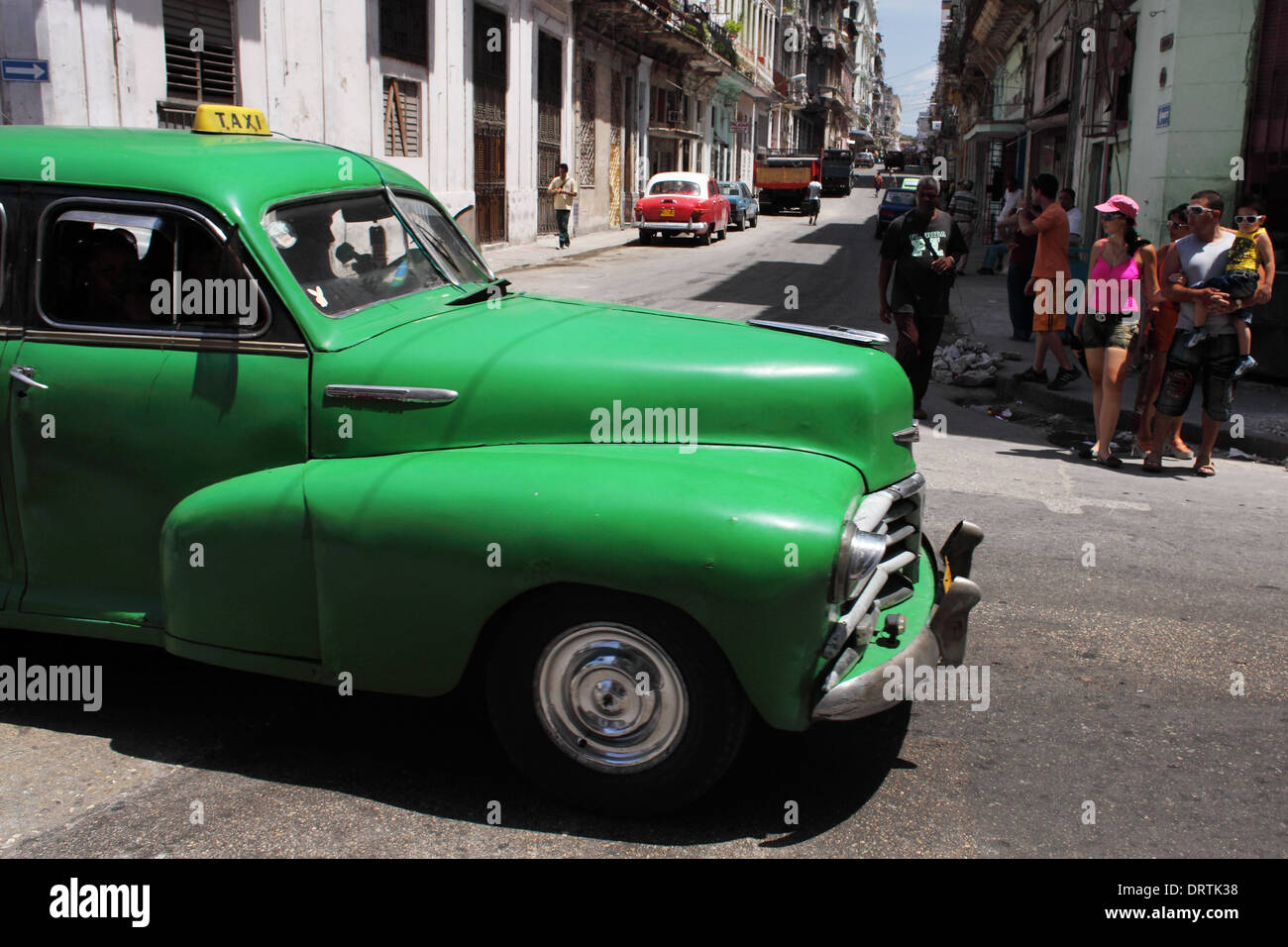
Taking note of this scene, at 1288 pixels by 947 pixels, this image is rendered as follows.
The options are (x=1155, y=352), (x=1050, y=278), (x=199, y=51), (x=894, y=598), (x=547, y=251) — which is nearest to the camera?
(x=894, y=598)

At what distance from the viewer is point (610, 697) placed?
308 cm

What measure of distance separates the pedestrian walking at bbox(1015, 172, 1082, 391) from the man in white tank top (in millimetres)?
2594

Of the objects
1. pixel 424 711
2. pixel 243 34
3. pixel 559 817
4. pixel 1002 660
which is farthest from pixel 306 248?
pixel 243 34

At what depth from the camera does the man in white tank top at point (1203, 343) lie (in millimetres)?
7629

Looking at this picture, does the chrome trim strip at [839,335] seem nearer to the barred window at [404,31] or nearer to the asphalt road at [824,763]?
the asphalt road at [824,763]

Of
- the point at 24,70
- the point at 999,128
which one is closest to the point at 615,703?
the point at 24,70

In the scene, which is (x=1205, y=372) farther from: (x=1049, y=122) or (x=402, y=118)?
(x=1049, y=122)

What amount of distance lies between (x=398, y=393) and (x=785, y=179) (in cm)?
4526

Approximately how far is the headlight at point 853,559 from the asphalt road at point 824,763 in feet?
2.51

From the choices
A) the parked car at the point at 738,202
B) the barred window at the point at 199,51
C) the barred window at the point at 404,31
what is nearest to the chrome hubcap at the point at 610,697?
the barred window at the point at 199,51

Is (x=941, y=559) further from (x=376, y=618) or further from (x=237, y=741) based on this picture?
(x=237, y=741)

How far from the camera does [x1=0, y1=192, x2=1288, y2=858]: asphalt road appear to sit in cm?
313

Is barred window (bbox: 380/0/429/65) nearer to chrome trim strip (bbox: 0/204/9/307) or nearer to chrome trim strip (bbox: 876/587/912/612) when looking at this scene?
Answer: chrome trim strip (bbox: 0/204/9/307)
